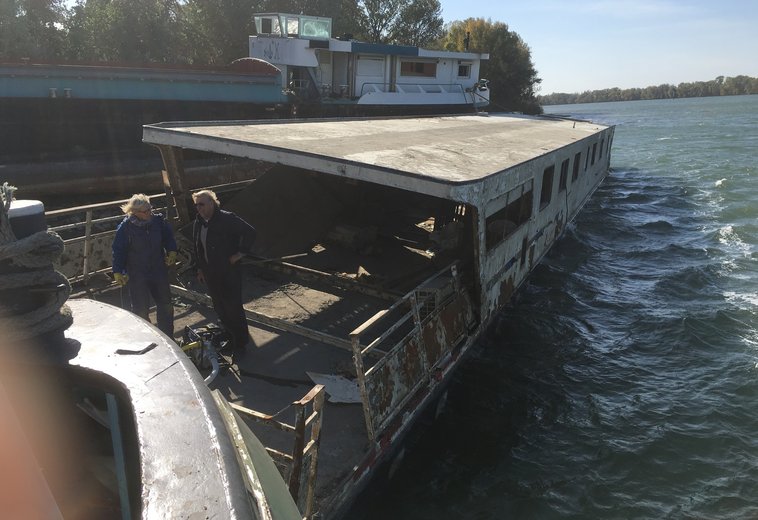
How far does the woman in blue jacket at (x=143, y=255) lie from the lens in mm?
5840

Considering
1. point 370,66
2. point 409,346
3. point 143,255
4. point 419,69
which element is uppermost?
point 419,69

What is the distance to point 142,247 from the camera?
5934 mm

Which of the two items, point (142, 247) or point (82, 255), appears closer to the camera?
point (142, 247)

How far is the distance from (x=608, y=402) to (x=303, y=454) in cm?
625

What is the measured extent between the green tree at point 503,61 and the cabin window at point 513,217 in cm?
5409

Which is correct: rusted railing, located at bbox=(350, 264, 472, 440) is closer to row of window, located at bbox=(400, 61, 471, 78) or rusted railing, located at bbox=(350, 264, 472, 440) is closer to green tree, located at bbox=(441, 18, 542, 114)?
row of window, located at bbox=(400, 61, 471, 78)

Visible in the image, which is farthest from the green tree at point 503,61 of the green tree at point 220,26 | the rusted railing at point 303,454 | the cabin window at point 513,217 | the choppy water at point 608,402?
the rusted railing at point 303,454

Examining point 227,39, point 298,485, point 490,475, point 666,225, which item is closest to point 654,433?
point 490,475

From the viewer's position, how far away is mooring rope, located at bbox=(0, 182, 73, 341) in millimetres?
2086

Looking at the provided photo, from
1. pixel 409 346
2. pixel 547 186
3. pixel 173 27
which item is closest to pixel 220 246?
pixel 409 346

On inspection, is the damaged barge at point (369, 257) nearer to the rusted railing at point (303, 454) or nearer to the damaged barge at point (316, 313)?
the damaged barge at point (316, 313)

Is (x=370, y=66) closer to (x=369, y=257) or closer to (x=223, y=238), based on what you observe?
(x=369, y=257)

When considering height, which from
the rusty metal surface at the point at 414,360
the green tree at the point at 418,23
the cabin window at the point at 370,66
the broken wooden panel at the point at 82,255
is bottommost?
the rusty metal surface at the point at 414,360

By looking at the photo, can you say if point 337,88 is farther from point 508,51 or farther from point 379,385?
point 508,51
